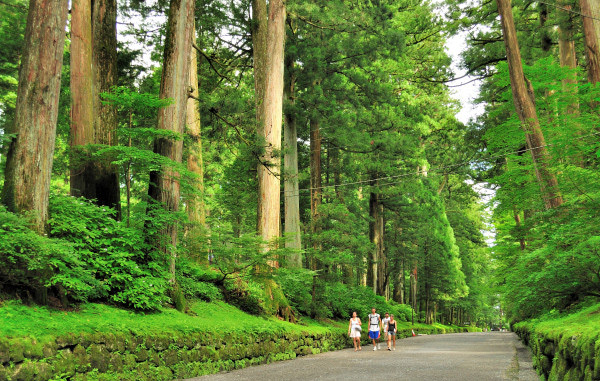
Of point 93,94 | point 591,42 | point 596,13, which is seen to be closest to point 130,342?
point 93,94

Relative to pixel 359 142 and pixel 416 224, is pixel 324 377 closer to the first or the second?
pixel 359 142

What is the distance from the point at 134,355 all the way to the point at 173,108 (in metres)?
5.95

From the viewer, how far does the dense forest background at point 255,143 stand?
7.96 m

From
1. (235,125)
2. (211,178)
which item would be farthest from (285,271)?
(211,178)

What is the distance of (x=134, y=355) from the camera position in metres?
7.59

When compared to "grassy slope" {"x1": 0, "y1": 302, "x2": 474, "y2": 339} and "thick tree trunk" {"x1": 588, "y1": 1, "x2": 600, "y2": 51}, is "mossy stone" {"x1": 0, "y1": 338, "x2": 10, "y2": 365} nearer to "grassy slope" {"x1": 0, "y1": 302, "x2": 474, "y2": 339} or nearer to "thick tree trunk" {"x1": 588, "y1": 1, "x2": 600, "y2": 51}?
"grassy slope" {"x1": 0, "y1": 302, "x2": 474, "y2": 339}

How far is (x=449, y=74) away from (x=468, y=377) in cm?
1452

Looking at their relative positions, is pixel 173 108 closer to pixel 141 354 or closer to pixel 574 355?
pixel 141 354

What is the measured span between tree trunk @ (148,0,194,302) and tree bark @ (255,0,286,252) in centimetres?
455

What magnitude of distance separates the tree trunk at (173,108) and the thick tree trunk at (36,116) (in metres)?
2.98

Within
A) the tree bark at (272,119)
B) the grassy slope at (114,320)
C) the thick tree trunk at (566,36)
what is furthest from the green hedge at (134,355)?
the thick tree trunk at (566,36)

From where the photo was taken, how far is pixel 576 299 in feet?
33.7

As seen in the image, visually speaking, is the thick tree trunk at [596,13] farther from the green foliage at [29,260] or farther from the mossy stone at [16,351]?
the mossy stone at [16,351]

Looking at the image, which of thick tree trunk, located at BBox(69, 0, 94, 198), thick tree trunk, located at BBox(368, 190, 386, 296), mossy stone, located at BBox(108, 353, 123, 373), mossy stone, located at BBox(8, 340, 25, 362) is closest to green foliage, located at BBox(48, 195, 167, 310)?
mossy stone, located at BBox(108, 353, 123, 373)
